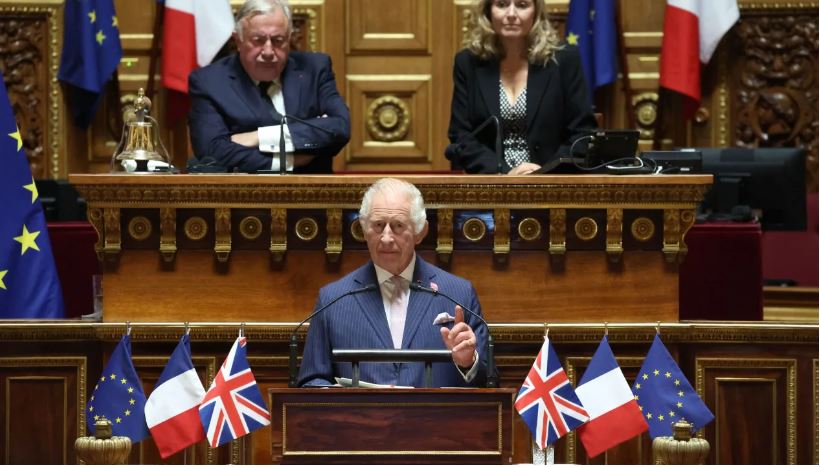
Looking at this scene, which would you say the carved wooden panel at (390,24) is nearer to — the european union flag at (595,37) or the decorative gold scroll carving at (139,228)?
the european union flag at (595,37)

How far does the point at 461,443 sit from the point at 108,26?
4737mm

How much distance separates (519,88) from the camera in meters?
6.17

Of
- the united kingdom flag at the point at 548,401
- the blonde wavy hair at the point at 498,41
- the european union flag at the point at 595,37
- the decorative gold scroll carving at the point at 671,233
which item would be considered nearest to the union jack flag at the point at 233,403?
the united kingdom flag at the point at 548,401

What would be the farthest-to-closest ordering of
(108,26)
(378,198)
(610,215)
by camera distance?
(108,26), (610,215), (378,198)

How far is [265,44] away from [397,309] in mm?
1583

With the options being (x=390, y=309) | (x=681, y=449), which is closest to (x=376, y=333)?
(x=390, y=309)

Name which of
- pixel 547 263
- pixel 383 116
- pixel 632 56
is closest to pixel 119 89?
pixel 383 116

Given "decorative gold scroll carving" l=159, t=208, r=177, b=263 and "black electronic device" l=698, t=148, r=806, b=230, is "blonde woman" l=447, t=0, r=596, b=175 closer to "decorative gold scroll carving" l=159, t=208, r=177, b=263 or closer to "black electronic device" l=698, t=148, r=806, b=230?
"black electronic device" l=698, t=148, r=806, b=230

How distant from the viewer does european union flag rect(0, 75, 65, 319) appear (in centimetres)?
600

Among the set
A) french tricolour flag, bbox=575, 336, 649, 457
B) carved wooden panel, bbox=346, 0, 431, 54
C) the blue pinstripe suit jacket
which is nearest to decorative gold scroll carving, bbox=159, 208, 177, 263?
the blue pinstripe suit jacket

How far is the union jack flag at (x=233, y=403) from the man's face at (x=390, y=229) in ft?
1.95

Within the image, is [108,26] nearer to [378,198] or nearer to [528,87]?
[528,87]

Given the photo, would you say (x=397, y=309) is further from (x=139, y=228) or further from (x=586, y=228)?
(x=139, y=228)

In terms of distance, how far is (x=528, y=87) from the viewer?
6133 mm
